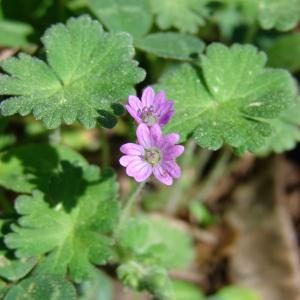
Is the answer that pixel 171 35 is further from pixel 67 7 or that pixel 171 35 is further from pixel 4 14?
pixel 4 14

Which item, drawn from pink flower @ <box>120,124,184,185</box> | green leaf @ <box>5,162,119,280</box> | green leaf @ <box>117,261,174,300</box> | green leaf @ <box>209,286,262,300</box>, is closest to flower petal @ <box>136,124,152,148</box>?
pink flower @ <box>120,124,184,185</box>

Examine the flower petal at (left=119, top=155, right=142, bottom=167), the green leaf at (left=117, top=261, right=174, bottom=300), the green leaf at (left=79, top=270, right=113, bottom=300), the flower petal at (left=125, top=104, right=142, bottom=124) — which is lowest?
the green leaf at (left=79, top=270, right=113, bottom=300)

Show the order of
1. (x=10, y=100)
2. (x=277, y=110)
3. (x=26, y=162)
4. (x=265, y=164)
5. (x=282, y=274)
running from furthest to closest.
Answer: (x=265, y=164), (x=282, y=274), (x=26, y=162), (x=277, y=110), (x=10, y=100)

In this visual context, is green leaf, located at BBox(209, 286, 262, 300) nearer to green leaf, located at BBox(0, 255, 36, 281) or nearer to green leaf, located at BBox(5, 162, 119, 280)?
green leaf, located at BBox(5, 162, 119, 280)

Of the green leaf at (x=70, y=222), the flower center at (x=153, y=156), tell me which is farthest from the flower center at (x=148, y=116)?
the green leaf at (x=70, y=222)

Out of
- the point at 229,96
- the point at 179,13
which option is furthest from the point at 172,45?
the point at 229,96

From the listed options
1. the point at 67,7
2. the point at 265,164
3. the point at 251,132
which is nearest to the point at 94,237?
the point at 251,132

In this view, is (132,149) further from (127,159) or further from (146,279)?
(146,279)

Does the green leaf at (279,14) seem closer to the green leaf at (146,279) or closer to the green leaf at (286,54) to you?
the green leaf at (286,54)

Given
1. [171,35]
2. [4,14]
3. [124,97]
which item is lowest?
[4,14]
